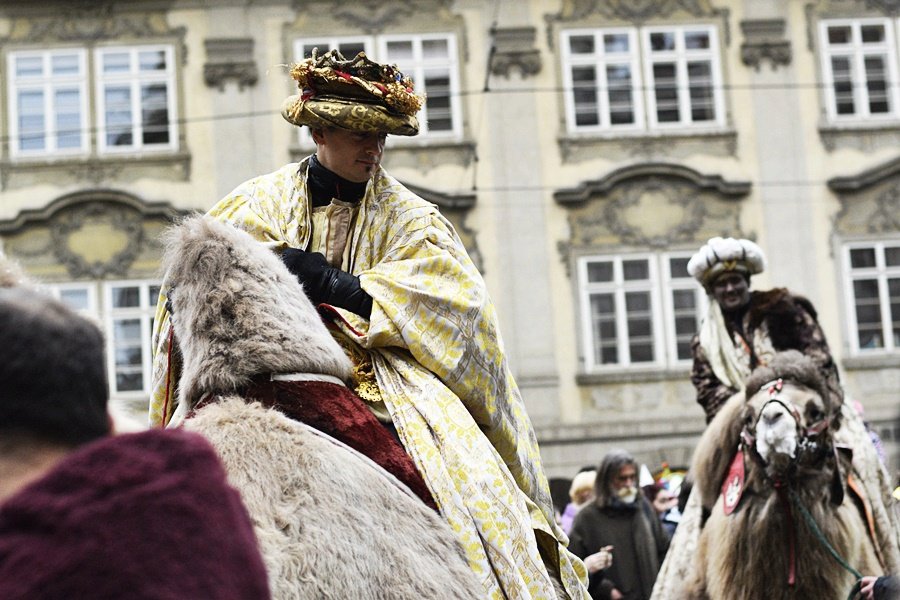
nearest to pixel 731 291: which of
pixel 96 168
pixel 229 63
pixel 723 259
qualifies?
pixel 723 259

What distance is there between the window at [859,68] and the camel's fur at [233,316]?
2348 centimetres

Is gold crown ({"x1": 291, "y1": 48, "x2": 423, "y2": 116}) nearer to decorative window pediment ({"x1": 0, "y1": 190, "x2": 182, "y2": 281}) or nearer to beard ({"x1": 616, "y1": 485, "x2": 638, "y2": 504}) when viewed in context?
beard ({"x1": 616, "y1": 485, "x2": 638, "y2": 504})

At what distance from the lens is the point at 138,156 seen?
25.5m

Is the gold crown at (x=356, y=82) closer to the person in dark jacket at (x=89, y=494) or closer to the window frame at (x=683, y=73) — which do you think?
the person in dark jacket at (x=89, y=494)

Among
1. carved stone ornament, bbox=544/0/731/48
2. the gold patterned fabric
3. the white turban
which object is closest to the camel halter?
the white turban

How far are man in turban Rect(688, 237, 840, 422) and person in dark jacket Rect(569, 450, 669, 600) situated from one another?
5.26 ft

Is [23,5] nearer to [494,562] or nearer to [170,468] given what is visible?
[494,562]

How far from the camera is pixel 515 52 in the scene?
25828 mm

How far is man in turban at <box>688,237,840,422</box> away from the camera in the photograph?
8617 mm

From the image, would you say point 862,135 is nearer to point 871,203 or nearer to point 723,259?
point 871,203

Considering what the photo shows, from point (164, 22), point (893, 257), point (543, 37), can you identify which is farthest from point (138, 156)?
point (893, 257)

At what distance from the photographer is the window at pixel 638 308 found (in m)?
25.5

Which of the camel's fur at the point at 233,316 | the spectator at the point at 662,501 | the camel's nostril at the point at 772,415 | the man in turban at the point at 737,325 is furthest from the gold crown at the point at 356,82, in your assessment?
the spectator at the point at 662,501

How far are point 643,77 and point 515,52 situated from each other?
220 centimetres
